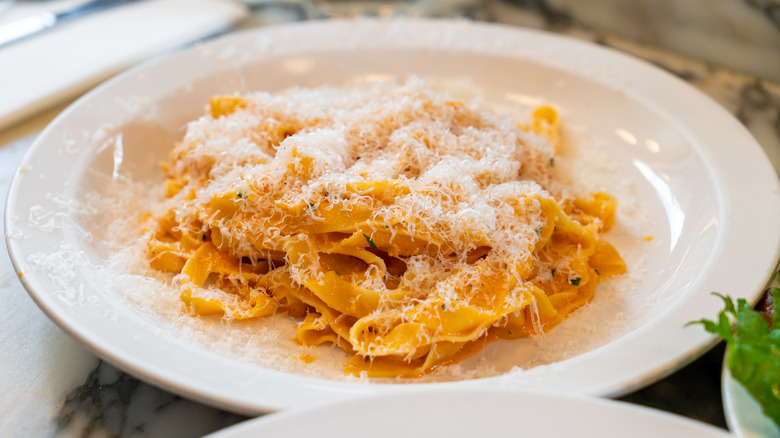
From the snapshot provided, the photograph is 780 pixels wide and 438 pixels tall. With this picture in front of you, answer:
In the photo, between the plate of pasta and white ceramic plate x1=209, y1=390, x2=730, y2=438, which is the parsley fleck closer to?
the plate of pasta

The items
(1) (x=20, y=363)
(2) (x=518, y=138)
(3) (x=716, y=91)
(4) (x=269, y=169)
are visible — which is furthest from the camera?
(3) (x=716, y=91)

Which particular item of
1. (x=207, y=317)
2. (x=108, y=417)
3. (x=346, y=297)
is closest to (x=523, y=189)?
(x=346, y=297)

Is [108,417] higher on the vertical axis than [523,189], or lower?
lower

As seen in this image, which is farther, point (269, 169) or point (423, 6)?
point (423, 6)

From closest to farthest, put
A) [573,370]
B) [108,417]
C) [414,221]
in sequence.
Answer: [573,370] → [108,417] → [414,221]

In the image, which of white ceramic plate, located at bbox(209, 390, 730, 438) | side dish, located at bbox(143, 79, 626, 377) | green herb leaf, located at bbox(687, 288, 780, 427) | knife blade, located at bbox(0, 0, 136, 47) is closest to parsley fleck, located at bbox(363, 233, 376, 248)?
side dish, located at bbox(143, 79, 626, 377)

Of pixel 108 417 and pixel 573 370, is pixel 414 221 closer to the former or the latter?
pixel 573 370

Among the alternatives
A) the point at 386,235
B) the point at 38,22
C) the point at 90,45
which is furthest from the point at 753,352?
the point at 38,22

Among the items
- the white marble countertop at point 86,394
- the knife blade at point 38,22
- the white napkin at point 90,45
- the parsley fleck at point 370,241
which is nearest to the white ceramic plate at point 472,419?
the white marble countertop at point 86,394
